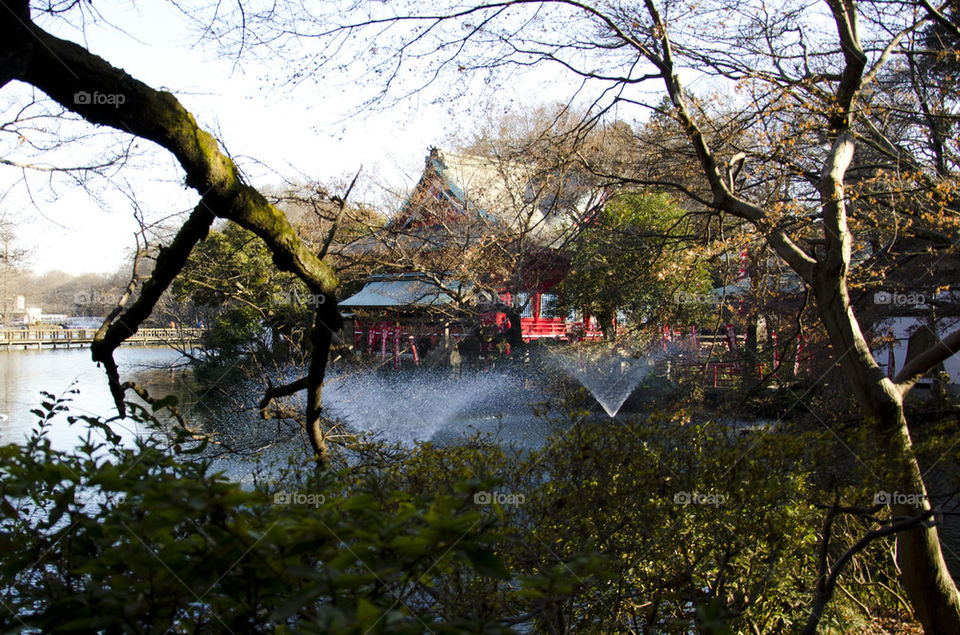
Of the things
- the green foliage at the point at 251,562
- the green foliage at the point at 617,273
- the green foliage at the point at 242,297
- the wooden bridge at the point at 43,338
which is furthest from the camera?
the wooden bridge at the point at 43,338

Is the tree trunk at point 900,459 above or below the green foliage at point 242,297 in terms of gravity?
below

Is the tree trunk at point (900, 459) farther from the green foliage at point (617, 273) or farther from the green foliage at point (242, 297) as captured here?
the green foliage at point (242, 297)

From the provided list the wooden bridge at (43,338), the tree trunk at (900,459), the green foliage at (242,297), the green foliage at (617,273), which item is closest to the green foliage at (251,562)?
the tree trunk at (900,459)

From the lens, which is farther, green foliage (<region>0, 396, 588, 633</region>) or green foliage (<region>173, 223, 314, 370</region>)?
green foliage (<region>173, 223, 314, 370</region>)

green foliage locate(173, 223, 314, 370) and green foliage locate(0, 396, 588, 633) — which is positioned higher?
green foliage locate(173, 223, 314, 370)

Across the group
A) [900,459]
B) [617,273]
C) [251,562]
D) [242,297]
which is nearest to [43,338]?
[242,297]

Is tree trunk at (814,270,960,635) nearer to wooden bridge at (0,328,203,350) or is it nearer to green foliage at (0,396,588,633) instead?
green foliage at (0,396,588,633)

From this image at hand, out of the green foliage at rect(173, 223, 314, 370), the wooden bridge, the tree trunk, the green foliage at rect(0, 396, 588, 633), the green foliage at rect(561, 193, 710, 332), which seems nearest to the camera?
the green foliage at rect(0, 396, 588, 633)

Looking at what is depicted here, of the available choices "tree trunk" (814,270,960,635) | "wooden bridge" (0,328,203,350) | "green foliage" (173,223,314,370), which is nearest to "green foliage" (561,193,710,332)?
"green foliage" (173,223,314,370)

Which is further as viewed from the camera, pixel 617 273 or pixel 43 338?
pixel 43 338

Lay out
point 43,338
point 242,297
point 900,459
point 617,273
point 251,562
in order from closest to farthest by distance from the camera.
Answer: point 251,562 < point 900,459 < point 617,273 < point 242,297 < point 43,338

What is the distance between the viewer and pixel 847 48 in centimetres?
526

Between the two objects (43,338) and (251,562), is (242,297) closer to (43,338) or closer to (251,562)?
(251,562)

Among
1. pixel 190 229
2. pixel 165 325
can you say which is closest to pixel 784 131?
pixel 190 229
